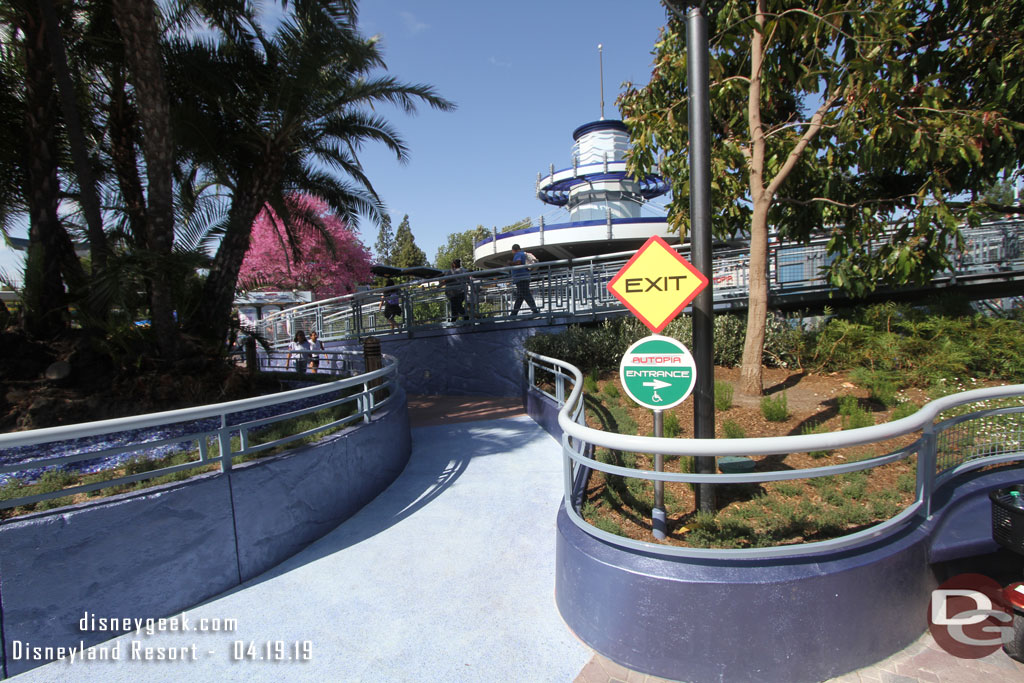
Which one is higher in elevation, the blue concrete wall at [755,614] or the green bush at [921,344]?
the green bush at [921,344]

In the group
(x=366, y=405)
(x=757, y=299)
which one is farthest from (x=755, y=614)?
(x=757, y=299)

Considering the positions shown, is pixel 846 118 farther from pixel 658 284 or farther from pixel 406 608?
pixel 406 608

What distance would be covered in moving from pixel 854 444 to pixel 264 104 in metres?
9.54

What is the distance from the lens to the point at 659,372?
11.4ft

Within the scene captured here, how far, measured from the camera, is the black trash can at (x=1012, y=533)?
120 inches

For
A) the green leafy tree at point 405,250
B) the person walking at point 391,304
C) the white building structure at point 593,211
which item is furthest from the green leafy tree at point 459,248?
the person walking at point 391,304

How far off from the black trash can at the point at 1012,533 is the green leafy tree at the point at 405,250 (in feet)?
208

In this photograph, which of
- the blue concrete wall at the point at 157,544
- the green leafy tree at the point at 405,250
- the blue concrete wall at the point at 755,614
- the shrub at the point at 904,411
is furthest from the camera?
the green leafy tree at the point at 405,250

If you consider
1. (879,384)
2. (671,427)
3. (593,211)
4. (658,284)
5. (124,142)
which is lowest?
(671,427)

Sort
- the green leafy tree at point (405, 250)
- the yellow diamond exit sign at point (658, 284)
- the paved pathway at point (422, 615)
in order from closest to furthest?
the paved pathway at point (422, 615), the yellow diamond exit sign at point (658, 284), the green leafy tree at point (405, 250)

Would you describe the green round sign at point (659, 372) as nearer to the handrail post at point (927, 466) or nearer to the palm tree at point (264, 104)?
the handrail post at point (927, 466)

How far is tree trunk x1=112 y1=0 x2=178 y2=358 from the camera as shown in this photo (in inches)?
255

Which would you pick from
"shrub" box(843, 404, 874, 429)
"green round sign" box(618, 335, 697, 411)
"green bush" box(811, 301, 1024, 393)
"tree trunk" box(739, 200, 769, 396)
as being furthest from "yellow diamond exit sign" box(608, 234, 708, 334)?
"green bush" box(811, 301, 1024, 393)

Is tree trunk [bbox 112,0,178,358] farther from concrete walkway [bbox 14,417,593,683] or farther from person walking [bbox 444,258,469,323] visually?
person walking [bbox 444,258,469,323]
